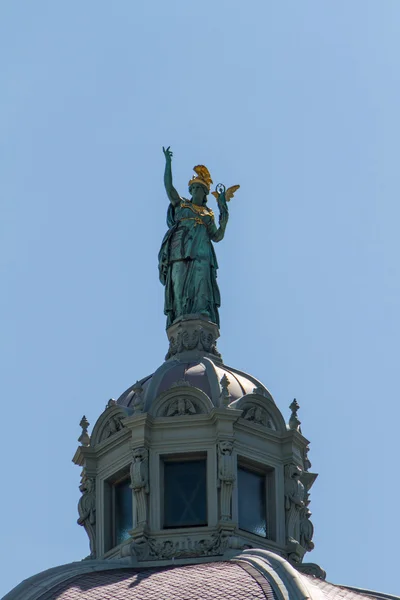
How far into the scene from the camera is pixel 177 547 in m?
68.0

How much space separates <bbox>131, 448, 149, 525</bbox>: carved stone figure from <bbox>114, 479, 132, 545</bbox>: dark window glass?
122cm

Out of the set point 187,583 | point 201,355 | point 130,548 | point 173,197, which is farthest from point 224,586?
point 173,197

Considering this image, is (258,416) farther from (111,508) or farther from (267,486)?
(111,508)

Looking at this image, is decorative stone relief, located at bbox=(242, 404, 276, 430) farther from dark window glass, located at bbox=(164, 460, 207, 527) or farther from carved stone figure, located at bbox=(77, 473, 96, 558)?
carved stone figure, located at bbox=(77, 473, 96, 558)

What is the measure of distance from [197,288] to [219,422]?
5.60 meters

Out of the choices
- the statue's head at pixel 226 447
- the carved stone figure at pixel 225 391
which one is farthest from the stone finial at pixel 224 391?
the statue's head at pixel 226 447

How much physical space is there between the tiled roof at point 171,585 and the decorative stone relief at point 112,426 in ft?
18.7

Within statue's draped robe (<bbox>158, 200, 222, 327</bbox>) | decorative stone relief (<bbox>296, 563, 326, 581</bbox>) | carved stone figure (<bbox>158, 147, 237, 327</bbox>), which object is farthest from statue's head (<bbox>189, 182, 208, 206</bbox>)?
decorative stone relief (<bbox>296, 563, 326, 581</bbox>)

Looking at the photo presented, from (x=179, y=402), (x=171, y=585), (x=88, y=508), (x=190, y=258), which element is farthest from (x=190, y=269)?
(x=171, y=585)

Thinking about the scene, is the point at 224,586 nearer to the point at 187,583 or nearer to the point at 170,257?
the point at 187,583

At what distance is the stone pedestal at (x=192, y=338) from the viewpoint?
72812mm

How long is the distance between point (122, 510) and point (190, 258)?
7.70m

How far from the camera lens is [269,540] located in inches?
2726

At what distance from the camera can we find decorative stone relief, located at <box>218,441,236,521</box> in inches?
2692
